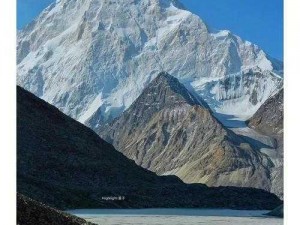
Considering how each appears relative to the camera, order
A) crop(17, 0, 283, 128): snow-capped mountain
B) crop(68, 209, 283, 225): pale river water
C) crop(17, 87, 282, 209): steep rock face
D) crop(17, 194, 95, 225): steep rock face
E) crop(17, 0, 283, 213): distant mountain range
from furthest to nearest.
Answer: crop(17, 87, 282, 209): steep rock face → crop(17, 0, 283, 213): distant mountain range → crop(17, 0, 283, 128): snow-capped mountain → crop(68, 209, 283, 225): pale river water → crop(17, 194, 95, 225): steep rock face

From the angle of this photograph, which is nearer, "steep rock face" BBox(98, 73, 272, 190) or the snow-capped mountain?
the snow-capped mountain

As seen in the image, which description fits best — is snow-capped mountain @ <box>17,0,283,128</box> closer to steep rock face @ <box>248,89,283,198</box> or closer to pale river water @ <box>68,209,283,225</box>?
steep rock face @ <box>248,89,283,198</box>

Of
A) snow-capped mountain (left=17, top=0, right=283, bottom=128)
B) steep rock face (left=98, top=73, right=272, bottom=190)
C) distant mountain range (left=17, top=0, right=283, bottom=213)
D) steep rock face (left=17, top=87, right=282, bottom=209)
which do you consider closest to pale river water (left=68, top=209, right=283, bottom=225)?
steep rock face (left=17, top=87, right=282, bottom=209)

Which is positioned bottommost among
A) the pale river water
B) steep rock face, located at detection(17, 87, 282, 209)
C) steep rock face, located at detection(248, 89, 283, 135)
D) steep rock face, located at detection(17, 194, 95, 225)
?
steep rock face, located at detection(17, 194, 95, 225)

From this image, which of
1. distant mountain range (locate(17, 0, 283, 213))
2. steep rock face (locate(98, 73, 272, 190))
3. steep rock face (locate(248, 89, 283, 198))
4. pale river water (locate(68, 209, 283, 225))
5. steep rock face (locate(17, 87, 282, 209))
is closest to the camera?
pale river water (locate(68, 209, 283, 225))
